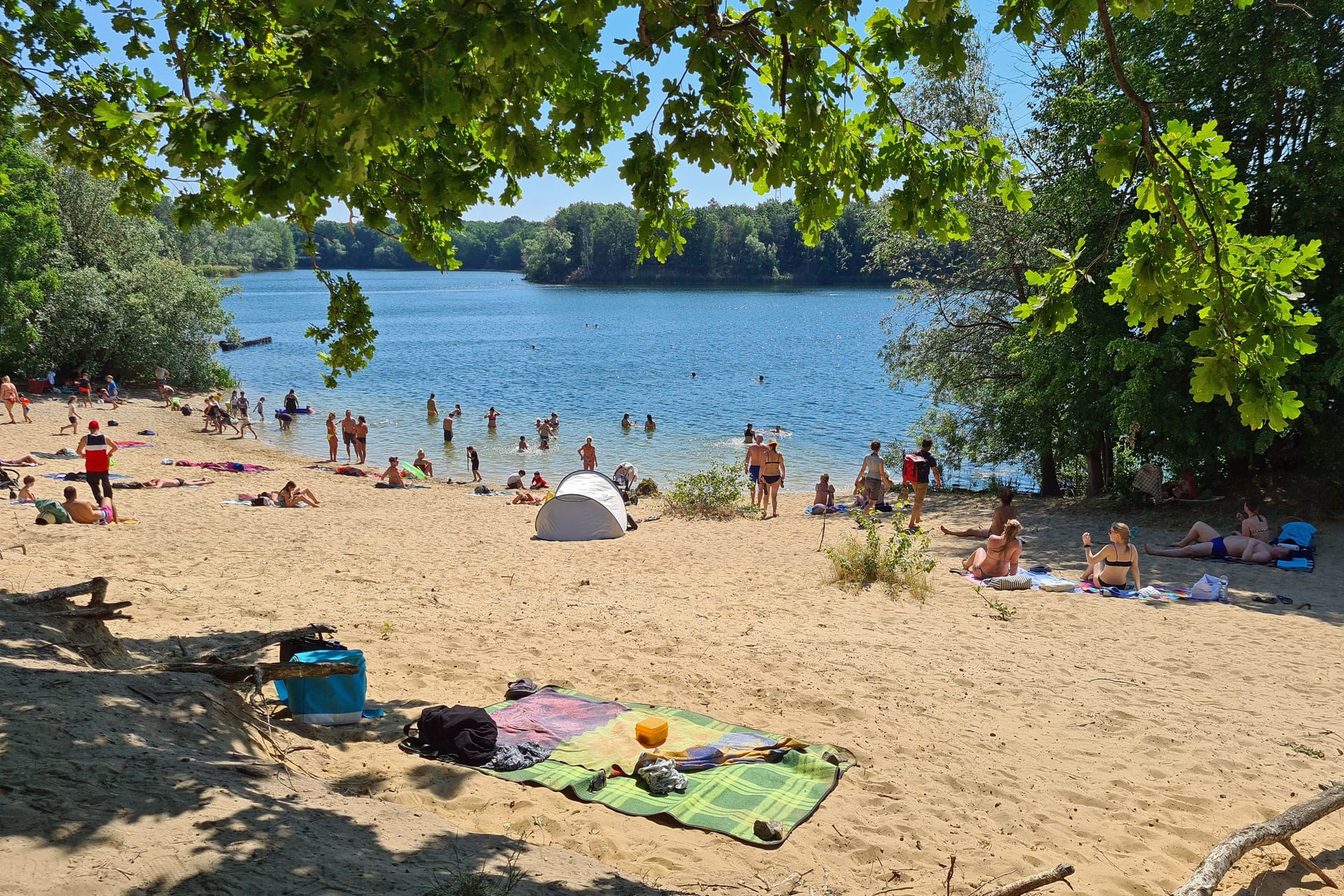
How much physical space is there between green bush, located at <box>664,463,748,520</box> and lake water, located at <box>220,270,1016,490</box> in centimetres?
715

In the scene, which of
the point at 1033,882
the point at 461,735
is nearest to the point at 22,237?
the point at 461,735

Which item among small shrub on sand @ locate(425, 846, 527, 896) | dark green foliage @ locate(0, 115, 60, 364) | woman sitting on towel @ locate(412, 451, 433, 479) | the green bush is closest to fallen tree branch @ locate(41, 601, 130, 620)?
small shrub on sand @ locate(425, 846, 527, 896)

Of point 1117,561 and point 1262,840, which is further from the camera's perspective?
point 1117,561

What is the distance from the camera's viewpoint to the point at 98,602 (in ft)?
21.9

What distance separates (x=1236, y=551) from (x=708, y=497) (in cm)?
897

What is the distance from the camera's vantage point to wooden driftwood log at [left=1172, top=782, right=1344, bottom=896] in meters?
4.29

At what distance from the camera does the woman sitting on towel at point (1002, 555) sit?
11367 millimetres

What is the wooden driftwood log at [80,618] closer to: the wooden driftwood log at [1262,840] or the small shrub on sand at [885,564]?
the wooden driftwood log at [1262,840]

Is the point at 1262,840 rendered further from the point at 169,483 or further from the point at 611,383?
the point at 611,383

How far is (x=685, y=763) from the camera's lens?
18.5ft

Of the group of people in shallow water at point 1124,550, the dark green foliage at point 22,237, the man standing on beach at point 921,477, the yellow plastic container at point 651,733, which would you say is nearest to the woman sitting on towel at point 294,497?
the man standing on beach at point 921,477

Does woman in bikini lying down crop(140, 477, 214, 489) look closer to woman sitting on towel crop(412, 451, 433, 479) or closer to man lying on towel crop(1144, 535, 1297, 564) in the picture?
woman sitting on towel crop(412, 451, 433, 479)

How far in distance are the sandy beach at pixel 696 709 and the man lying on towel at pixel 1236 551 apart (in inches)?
15.0

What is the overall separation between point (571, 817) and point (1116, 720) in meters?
4.38
